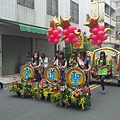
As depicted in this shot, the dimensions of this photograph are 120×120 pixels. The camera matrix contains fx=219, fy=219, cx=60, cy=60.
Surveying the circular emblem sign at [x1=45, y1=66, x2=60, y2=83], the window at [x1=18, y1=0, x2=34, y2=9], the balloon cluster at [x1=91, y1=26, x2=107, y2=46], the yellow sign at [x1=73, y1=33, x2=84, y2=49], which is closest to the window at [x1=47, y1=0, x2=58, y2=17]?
the window at [x1=18, y1=0, x2=34, y2=9]

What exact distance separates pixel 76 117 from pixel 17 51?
10.4m

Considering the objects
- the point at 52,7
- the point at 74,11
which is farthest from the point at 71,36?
the point at 74,11

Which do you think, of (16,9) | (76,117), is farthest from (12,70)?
(76,117)

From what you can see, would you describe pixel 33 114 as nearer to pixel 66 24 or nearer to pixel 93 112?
pixel 93 112

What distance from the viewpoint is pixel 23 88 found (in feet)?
23.1

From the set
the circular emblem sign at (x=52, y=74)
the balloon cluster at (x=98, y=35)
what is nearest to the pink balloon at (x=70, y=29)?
the balloon cluster at (x=98, y=35)

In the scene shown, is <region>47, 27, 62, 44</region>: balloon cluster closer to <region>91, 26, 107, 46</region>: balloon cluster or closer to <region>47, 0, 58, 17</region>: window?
<region>91, 26, 107, 46</region>: balloon cluster

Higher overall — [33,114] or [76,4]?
[76,4]

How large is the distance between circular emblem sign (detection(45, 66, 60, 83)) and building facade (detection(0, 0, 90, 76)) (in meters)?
5.74

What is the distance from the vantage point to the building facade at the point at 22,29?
1312 centimetres

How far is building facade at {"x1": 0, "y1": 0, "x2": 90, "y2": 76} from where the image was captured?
13.1m

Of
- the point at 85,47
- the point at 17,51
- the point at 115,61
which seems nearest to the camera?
the point at 115,61

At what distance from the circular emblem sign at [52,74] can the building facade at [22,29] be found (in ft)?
18.8

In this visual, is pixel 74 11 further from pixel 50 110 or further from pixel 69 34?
pixel 50 110
